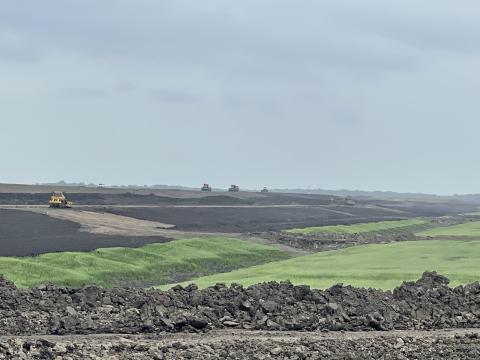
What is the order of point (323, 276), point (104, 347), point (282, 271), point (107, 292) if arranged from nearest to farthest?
point (104, 347) → point (107, 292) → point (323, 276) → point (282, 271)

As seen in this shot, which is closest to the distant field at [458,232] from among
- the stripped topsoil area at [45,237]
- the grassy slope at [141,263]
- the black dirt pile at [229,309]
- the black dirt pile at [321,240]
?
the black dirt pile at [321,240]

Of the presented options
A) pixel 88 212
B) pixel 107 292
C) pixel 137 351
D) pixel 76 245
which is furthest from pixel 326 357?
pixel 88 212

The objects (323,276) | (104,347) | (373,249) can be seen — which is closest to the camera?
(104,347)

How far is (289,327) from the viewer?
2386cm

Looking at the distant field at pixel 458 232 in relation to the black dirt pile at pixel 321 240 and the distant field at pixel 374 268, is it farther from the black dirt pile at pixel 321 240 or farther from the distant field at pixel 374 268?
the distant field at pixel 374 268

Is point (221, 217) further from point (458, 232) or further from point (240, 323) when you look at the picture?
point (240, 323)

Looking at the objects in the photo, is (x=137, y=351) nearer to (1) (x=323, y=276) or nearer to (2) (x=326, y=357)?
(2) (x=326, y=357)

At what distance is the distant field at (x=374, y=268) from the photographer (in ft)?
138

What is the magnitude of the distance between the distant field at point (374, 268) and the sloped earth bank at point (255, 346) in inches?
637

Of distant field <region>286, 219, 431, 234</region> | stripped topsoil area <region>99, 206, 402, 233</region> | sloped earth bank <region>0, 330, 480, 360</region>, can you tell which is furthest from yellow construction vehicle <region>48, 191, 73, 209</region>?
sloped earth bank <region>0, 330, 480, 360</region>

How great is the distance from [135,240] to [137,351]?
165 ft

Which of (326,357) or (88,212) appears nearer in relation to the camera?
(326,357)

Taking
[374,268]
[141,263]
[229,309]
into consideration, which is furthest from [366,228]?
[229,309]

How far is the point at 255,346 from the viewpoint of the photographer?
20.5 m
